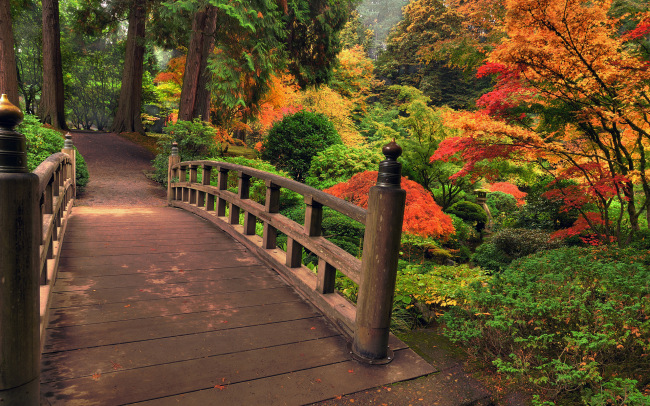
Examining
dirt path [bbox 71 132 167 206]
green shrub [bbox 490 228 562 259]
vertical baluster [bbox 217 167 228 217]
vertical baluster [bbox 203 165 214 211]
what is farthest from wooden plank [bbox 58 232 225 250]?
dirt path [bbox 71 132 167 206]

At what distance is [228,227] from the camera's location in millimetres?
4938

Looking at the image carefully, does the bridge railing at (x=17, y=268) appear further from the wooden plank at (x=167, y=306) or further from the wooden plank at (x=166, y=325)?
the wooden plank at (x=167, y=306)

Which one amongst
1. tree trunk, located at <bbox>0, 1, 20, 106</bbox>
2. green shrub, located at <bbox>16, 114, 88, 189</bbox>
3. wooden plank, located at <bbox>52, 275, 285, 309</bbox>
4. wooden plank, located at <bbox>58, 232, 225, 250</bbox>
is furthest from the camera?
tree trunk, located at <bbox>0, 1, 20, 106</bbox>

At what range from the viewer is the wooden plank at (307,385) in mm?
1924

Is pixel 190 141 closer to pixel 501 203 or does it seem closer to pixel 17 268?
pixel 17 268

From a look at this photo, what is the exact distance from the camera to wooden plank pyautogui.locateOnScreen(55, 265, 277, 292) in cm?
312

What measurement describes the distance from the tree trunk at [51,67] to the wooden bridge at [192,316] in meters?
15.0

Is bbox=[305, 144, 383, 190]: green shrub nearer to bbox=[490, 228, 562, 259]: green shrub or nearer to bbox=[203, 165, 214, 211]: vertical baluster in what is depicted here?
bbox=[490, 228, 562, 259]: green shrub

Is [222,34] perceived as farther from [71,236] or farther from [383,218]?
[383,218]

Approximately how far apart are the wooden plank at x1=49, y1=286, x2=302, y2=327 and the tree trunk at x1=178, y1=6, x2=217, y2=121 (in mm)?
9997

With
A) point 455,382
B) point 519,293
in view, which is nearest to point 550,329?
point 519,293

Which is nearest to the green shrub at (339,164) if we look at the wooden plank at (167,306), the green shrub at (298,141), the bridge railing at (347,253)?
the green shrub at (298,141)

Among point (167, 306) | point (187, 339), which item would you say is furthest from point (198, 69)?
point (187, 339)

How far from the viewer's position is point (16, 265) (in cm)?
151
